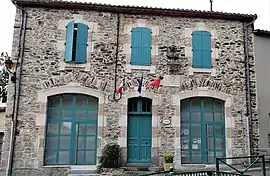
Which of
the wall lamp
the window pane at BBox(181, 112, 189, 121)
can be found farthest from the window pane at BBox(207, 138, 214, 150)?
the wall lamp

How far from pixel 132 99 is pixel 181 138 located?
2.14 metres

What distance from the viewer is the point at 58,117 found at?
10055 millimetres

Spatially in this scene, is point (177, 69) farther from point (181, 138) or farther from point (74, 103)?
point (74, 103)

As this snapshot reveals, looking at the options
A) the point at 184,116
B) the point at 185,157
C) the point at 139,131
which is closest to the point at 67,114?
the point at 139,131

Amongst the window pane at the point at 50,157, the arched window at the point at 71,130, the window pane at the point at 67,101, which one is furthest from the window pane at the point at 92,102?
the window pane at the point at 50,157

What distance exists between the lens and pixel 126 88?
10336 mm

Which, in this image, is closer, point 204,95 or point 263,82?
point 204,95

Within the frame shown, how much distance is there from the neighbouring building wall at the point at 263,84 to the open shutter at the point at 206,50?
193cm

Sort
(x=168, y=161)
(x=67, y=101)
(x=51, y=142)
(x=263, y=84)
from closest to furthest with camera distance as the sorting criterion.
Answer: (x=168, y=161)
(x=51, y=142)
(x=67, y=101)
(x=263, y=84)

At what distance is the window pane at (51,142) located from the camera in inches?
388

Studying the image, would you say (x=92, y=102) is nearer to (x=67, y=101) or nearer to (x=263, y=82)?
(x=67, y=101)

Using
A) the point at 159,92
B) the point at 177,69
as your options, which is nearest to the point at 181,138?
the point at 159,92

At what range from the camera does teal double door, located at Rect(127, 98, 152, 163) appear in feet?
33.0

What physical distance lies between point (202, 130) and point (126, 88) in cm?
302
